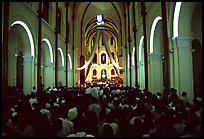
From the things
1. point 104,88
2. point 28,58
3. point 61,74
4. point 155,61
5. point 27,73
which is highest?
point 28,58

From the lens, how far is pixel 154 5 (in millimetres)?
14430

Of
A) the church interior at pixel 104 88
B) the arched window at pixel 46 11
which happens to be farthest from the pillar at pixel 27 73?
the arched window at pixel 46 11

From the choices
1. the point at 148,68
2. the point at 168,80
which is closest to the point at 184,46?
the point at 168,80

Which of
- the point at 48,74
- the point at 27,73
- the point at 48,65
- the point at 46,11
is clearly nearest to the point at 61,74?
the point at 48,74

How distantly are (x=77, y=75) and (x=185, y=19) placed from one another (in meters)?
21.9

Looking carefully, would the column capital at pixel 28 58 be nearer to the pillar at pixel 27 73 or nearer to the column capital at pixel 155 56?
the pillar at pixel 27 73

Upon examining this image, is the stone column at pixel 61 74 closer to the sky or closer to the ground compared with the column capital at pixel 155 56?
closer to the ground

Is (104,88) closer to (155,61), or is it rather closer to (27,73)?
(155,61)

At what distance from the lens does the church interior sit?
5.40m

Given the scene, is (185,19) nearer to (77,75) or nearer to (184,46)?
(184,46)

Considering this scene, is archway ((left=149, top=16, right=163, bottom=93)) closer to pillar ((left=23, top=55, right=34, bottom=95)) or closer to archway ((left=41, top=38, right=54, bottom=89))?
pillar ((left=23, top=55, right=34, bottom=95))

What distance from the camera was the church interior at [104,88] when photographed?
17.7 ft

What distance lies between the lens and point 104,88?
1870cm

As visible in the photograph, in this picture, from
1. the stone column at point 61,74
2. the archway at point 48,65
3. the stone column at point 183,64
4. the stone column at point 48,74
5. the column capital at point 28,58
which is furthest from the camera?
the stone column at point 61,74
